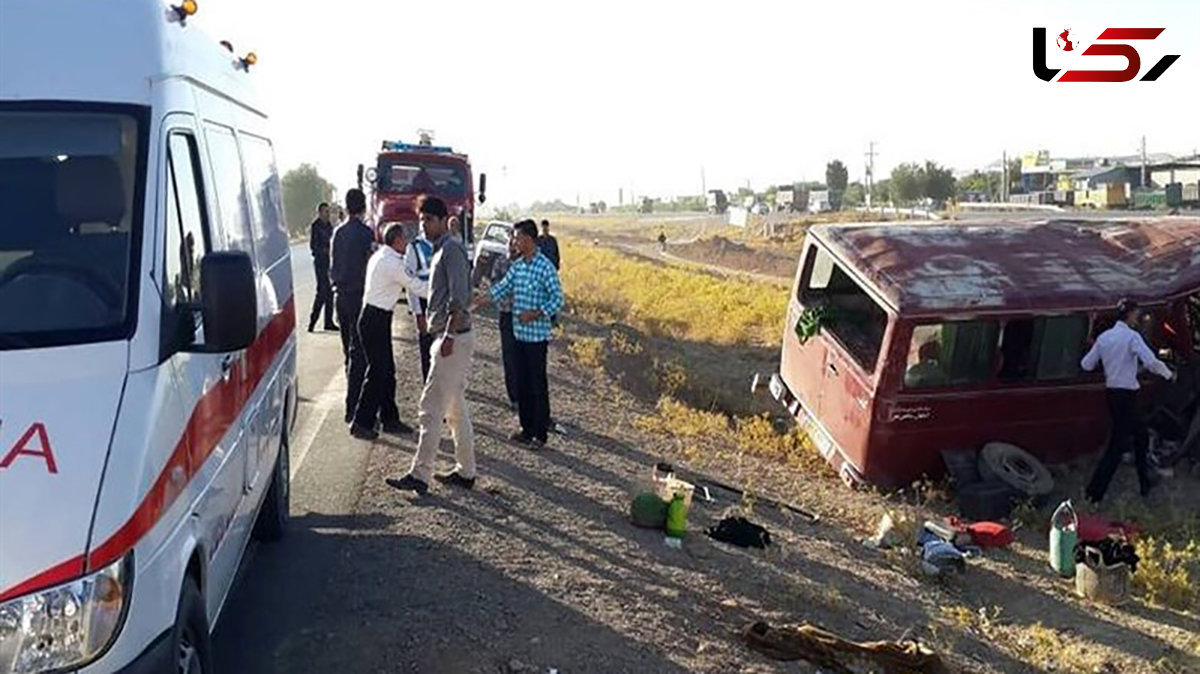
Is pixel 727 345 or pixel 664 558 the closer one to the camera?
pixel 664 558

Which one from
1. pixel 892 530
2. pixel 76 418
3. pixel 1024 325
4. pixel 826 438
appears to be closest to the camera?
pixel 76 418

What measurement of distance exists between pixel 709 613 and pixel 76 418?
13.0ft

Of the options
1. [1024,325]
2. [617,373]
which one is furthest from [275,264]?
[617,373]

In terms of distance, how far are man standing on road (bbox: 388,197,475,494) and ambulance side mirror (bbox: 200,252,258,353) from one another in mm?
3779

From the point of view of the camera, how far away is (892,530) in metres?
8.87

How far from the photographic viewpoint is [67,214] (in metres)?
3.85

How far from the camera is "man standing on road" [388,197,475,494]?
25.1ft

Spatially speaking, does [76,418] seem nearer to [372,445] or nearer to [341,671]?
[341,671]

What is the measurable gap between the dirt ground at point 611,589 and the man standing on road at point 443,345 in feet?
1.21

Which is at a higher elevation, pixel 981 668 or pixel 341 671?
pixel 341 671

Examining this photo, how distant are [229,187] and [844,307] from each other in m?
7.86

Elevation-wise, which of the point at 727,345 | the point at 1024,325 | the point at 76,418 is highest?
the point at 76,418

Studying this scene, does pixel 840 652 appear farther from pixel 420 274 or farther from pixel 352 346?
pixel 352 346

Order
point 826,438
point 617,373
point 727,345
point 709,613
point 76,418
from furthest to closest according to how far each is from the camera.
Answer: point 727,345 → point 617,373 → point 826,438 → point 709,613 → point 76,418
